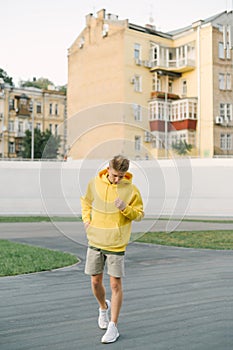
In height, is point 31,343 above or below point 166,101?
below

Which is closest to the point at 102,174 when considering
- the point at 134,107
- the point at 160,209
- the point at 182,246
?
the point at 134,107

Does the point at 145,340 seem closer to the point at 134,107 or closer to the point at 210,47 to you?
the point at 134,107

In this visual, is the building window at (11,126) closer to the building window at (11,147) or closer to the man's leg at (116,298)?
the building window at (11,147)

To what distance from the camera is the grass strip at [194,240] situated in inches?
521

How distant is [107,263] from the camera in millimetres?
4801

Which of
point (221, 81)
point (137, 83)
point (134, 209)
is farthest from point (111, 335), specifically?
point (137, 83)

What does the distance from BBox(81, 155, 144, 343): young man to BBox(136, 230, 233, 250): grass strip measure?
834 centimetres

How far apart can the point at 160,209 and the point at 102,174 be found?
422cm

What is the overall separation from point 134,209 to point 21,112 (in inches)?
2455

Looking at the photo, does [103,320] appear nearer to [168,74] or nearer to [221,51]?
[221,51]

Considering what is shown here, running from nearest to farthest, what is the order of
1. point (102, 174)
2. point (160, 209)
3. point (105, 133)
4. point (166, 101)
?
point (102, 174) → point (105, 133) → point (160, 209) → point (166, 101)

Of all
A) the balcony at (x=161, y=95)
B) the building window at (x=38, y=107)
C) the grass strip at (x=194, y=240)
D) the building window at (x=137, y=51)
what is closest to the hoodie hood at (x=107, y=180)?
the grass strip at (x=194, y=240)

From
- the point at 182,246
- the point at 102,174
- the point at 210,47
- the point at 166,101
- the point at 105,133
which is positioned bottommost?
the point at 182,246

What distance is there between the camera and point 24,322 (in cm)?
522
